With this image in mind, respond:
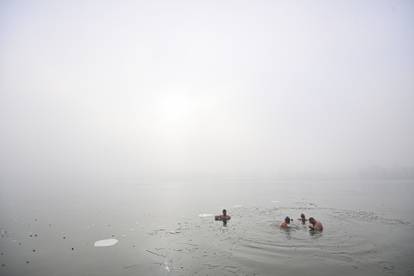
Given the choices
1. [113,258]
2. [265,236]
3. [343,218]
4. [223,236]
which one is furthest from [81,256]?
[343,218]

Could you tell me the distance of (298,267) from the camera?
16.0 meters

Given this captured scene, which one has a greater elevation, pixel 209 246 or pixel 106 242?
pixel 209 246

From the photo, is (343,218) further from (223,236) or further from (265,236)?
(223,236)

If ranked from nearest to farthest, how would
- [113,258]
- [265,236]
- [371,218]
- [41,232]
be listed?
[113,258], [265,236], [41,232], [371,218]

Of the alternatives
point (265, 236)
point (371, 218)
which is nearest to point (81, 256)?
point (265, 236)

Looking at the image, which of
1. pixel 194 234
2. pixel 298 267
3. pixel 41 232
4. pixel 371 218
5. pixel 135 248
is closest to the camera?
pixel 298 267

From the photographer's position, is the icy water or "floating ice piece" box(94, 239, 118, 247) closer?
the icy water

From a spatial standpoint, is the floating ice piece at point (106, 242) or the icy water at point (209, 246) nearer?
the icy water at point (209, 246)

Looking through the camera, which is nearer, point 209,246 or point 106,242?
point 209,246

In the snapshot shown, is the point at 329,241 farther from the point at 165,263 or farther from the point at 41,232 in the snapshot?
the point at 41,232

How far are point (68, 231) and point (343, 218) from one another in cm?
3176

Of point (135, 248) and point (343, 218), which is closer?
point (135, 248)

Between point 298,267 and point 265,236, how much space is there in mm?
7155

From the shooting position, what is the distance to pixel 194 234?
24.7m
